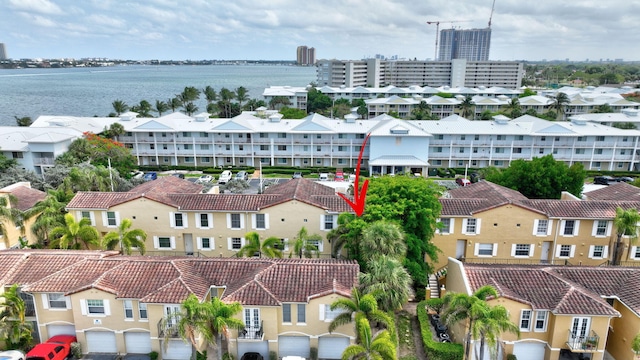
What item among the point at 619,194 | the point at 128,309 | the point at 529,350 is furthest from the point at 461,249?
the point at 128,309

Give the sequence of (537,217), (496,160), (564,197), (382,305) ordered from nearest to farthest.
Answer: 1. (382,305)
2. (537,217)
3. (564,197)
4. (496,160)

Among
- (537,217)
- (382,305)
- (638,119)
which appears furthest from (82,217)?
(638,119)

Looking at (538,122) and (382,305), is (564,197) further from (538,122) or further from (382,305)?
(538,122)

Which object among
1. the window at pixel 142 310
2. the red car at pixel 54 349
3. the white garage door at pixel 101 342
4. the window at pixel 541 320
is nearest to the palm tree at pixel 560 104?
the window at pixel 541 320

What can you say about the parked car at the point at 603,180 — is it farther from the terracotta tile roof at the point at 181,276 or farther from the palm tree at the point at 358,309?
the palm tree at the point at 358,309

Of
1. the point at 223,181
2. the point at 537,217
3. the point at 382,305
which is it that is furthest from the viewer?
the point at 223,181

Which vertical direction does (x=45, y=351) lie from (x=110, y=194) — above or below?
below

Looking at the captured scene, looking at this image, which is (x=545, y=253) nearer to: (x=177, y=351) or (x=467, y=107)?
(x=177, y=351)
